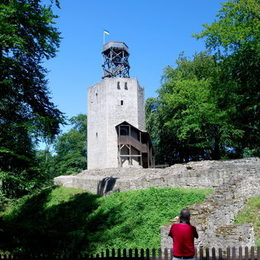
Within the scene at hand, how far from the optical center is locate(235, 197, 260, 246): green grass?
11.7 meters

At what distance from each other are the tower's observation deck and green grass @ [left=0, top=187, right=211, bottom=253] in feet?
71.1

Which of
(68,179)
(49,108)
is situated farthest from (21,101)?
(68,179)

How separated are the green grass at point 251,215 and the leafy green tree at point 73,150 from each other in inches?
1495

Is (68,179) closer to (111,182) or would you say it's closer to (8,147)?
(111,182)

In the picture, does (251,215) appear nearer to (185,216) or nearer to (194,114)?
(185,216)

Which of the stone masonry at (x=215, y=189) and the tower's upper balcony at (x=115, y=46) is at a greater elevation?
the tower's upper balcony at (x=115, y=46)

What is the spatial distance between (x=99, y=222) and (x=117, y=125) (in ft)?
72.2

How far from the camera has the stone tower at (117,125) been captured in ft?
118

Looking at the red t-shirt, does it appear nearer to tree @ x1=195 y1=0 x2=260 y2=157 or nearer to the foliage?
tree @ x1=195 y1=0 x2=260 y2=157

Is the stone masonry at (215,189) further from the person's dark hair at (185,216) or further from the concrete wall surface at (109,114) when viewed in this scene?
the concrete wall surface at (109,114)

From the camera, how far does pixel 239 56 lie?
2192 cm

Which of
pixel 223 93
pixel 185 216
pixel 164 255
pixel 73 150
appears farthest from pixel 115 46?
pixel 185 216

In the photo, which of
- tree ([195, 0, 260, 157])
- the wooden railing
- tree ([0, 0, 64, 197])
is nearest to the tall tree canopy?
tree ([195, 0, 260, 157])

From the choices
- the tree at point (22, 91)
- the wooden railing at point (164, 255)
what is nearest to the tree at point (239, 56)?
the tree at point (22, 91)
